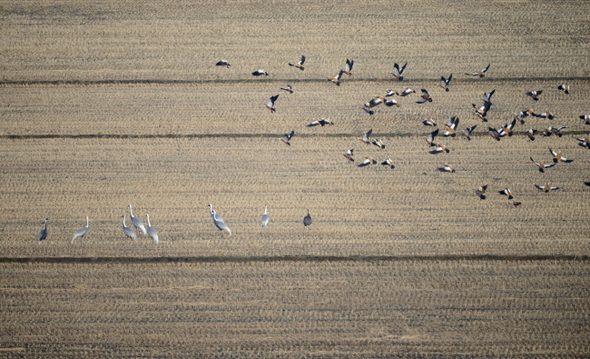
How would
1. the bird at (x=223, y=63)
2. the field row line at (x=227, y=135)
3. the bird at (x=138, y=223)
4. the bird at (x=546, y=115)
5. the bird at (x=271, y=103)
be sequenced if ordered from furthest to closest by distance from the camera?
1. the bird at (x=223, y=63)
2. the bird at (x=271, y=103)
3. the bird at (x=546, y=115)
4. the field row line at (x=227, y=135)
5. the bird at (x=138, y=223)

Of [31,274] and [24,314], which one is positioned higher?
[31,274]

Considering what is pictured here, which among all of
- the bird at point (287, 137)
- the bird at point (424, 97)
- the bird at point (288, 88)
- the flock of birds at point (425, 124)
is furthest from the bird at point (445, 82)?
the bird at point (287, 137)

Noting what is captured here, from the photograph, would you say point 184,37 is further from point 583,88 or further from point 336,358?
point 583,88

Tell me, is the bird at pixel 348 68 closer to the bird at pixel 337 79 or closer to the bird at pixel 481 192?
the bird at pixel 337 79

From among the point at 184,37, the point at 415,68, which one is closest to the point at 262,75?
the point at 184,37

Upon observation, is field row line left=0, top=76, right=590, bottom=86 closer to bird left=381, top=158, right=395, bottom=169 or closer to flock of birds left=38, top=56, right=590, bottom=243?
flock of birds left=38, top=56, right=590, bottom=243

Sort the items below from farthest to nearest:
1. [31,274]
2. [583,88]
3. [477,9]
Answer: [477,9]
[583,88]
[31,274]
